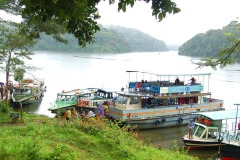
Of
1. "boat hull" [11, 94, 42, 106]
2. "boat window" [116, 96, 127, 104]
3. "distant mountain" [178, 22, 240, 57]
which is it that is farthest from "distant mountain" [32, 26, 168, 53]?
"boat window" [116, 96, 127, 104]

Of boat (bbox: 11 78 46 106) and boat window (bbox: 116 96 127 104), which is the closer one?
boat window (bbox: 116 96 127 104)

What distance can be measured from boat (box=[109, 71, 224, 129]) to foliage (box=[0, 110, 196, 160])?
32.4 ft

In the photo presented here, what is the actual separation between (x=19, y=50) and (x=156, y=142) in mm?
12398

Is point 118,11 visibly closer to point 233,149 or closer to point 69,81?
point 233,149

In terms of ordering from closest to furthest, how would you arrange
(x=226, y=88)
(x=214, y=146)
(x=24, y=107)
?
(x=214, y=146)
(x=24, y=107)
(x=226, y=88)

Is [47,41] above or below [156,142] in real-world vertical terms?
above

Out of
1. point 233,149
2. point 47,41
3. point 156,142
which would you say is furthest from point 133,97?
point 47,41

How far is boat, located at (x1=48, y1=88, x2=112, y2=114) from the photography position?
23041mm

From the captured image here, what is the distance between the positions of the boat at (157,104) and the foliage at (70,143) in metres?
9.87

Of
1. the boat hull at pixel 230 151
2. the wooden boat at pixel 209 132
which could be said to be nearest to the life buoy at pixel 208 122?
the wooden boat at pixel 209 132

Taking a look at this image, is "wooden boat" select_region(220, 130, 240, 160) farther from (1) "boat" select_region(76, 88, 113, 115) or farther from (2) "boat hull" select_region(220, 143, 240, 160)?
(1) "boat" select_region(76, 88, 113, 115)

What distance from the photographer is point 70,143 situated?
9.49 m

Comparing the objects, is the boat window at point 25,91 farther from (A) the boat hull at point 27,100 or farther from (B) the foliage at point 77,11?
(B) the foliage at point 77,11

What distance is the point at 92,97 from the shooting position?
80.4 feet
